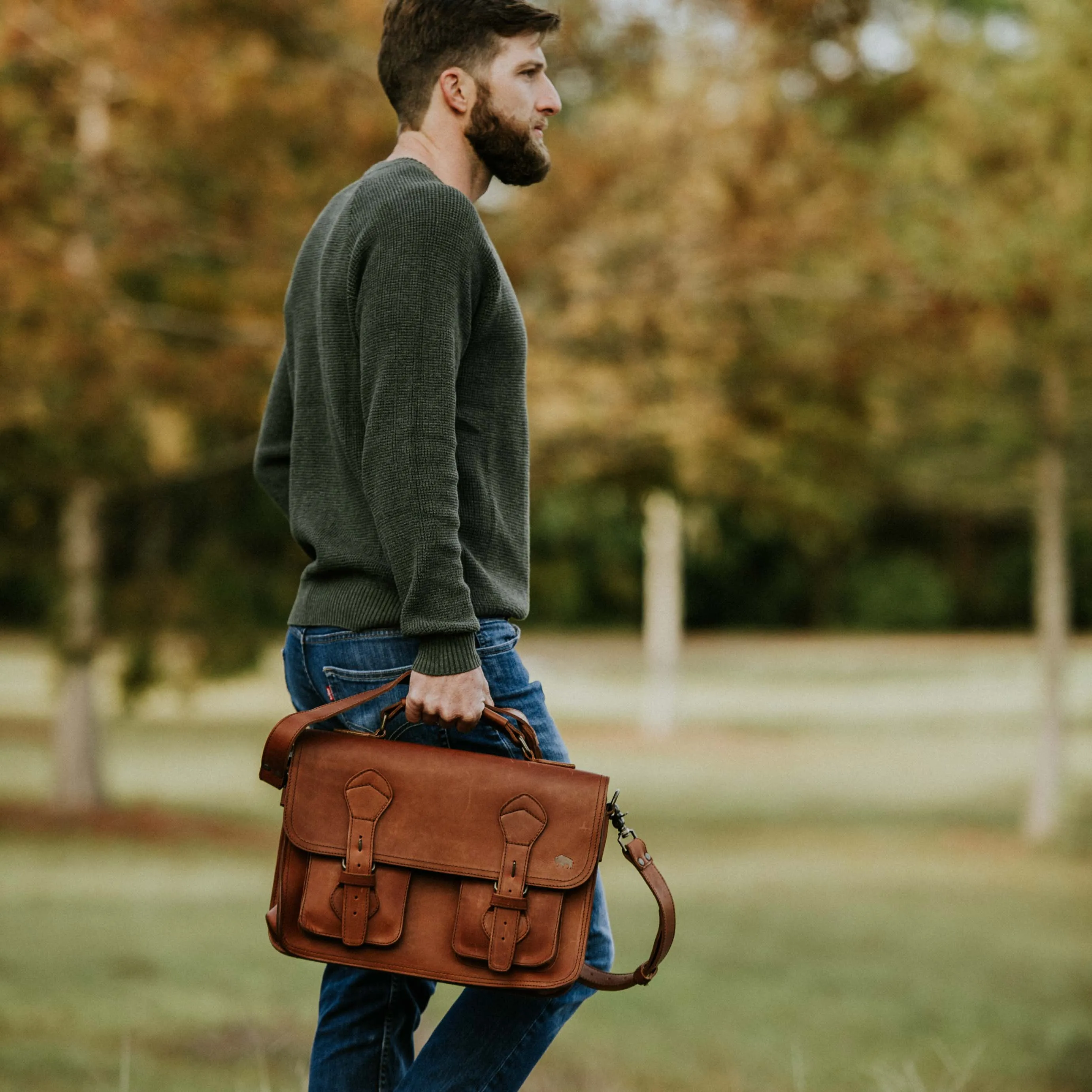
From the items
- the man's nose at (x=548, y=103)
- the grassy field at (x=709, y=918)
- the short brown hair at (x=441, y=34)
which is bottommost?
the grassy field at (x=709, y=918)

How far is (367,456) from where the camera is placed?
1.95 m

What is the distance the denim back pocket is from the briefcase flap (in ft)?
0.23

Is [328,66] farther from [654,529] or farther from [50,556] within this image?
[654,529]

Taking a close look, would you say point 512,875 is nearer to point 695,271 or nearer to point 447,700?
point 447,700

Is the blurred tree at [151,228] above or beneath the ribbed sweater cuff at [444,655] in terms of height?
above

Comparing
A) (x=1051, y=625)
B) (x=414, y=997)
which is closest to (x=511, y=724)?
(x=414, y=997)

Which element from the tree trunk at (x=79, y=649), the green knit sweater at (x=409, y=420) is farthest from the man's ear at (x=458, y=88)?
the tree trunk at (x=79, y=649)

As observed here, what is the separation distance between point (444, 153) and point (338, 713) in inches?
30.0

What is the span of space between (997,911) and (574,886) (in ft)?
36.9

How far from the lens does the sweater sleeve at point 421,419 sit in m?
1.91

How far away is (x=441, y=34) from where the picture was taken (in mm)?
2061

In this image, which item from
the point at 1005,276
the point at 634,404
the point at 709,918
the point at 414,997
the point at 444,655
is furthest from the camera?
the point at 709,918

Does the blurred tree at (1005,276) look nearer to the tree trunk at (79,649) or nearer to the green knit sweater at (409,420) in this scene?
the tree trunk at (79,649)

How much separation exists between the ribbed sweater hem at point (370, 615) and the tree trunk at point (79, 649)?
963cm
